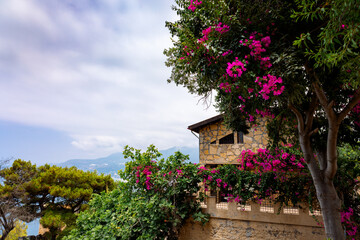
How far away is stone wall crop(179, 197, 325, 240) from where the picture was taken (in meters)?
5.21

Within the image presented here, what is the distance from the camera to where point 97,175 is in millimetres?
13531

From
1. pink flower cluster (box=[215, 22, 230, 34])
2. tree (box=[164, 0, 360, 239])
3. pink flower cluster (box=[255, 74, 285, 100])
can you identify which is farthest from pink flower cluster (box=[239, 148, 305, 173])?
pink flower cluster (box=[215, 22, 230, 34])

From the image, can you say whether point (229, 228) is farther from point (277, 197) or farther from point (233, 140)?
point (233, 140)

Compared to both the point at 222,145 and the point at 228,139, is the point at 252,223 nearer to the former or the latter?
the point at 222,145

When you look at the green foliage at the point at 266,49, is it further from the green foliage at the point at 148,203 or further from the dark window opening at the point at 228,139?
the dark window opening at the point at 228,139

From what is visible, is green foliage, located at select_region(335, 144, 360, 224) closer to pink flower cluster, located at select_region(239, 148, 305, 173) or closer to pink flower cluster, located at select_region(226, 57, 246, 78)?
pink flower cluster, located at select_region(239, 148, 305, 173)

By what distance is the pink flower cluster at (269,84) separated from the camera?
3.42 meters

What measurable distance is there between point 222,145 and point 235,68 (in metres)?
8.19

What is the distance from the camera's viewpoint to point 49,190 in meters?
11.1

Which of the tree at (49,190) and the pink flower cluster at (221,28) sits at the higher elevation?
the pink flower cluster at (221,28)

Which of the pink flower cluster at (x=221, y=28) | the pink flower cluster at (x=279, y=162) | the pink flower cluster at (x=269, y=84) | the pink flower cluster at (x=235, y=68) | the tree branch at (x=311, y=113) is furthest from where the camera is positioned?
the pink flower cluster at (x=279, y=162)

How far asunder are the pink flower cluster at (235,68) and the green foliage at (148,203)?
371 cm

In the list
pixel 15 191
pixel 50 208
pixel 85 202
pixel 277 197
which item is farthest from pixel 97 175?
pixel 277 197

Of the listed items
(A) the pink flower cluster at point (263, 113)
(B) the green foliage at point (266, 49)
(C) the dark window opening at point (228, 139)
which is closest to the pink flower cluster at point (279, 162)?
(A) the pink flower cluster at point (263, 113)
